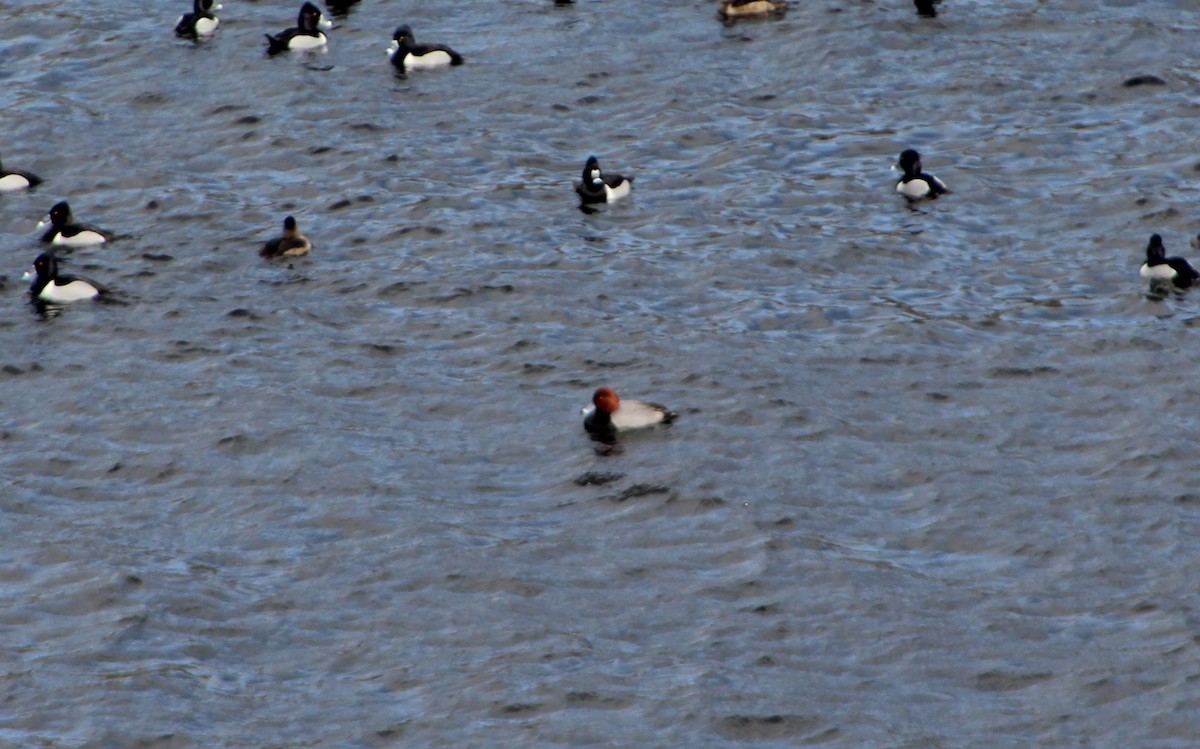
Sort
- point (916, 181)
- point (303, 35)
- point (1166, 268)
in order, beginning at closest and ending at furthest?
point (1166, 268) < point (916, 181) < point (303, 35)

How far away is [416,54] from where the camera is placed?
27.5 m

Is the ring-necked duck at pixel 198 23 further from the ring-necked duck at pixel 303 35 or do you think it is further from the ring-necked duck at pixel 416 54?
the ring-necked duck at pixel 416 54

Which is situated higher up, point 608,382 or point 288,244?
point 288,244

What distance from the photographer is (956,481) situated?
17047 millimetres

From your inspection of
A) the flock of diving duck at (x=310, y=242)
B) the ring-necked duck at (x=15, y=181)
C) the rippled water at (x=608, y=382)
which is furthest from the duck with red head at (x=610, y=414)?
the ring-necked duck at (x=15, y=181)

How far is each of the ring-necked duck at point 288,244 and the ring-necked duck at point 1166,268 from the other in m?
9.87

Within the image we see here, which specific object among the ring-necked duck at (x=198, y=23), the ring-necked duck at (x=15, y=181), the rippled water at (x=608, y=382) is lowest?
the rippled water at (x=608, y=382)

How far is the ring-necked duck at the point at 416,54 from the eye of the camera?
27.5 m

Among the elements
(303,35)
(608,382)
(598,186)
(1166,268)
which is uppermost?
(303,35)

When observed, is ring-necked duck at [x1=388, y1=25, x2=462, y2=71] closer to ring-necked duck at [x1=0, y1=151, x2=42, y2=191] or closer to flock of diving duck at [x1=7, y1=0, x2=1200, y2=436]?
flock of diving duck at [x1=7, y1=0, x2=1200, y2=436]

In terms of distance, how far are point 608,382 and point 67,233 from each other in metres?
7.46

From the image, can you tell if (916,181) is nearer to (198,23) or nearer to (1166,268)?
(1166,268)

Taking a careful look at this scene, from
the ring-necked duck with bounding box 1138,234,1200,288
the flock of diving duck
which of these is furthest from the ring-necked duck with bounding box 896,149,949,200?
the ring-necked duck with bounding box 1138,234,1200,288

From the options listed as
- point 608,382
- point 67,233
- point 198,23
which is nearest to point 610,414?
point 608,382
